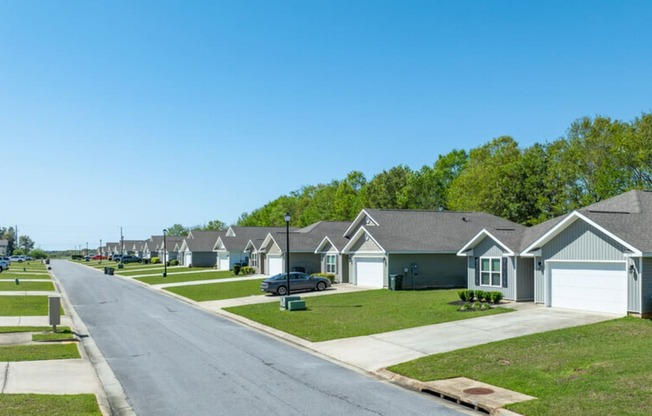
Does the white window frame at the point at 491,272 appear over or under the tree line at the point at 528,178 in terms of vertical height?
under

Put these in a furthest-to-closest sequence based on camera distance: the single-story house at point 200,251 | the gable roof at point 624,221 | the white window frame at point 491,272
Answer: the single-story house at point 200,251, the white window frame at point 491,272, the gable roof at point 624,221

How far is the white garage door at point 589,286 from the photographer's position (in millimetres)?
25078

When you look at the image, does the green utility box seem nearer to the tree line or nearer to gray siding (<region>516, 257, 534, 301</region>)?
gray siding (<region>516, 257, 534, 301</region>)

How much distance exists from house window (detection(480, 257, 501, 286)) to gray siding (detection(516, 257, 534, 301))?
1.57m

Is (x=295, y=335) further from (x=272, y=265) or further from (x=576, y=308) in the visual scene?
(x=272, y=265)

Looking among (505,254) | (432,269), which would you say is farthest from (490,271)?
(432,269)

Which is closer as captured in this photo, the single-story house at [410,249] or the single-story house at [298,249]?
the single-story house at [410,249]

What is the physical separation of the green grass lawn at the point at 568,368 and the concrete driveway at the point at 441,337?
1.03 m

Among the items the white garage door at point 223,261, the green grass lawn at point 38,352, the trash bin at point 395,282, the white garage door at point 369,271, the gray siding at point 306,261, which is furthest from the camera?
the white garage door at point 223,261

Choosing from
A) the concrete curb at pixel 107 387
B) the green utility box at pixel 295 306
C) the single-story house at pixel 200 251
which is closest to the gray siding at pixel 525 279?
the green utility box at pixel 295 306

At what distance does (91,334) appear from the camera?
25.3m

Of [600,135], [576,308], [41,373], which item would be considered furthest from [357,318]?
[600,135]

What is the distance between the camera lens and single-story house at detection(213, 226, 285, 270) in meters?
77.2

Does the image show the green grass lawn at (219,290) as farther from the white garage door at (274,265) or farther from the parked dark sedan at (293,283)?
the white garage door at (274,265)
